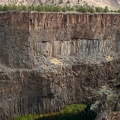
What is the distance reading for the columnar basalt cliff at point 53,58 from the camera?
45.8 meters

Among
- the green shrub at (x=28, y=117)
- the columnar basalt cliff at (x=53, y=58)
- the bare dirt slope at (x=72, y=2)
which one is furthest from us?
the bare dirt slope at (x=72, y=2)

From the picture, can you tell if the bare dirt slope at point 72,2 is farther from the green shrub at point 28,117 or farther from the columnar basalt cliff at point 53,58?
the green shrub at point 28,117

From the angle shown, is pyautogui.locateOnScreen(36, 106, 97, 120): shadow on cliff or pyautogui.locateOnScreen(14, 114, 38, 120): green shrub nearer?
pyautogui.locateOnScreen(36, 106, 97, 120): shadow on cliff

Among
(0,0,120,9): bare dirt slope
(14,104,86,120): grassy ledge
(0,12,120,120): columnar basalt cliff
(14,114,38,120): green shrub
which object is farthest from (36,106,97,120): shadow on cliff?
(0,0,120,9): bare dirt slope

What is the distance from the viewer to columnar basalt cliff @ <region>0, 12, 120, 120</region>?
150 feet

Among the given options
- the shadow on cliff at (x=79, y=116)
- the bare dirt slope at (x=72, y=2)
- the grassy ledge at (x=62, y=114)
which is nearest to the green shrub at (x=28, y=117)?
the grassy ledge at (x=62, y=114)

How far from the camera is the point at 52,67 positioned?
4772 cm

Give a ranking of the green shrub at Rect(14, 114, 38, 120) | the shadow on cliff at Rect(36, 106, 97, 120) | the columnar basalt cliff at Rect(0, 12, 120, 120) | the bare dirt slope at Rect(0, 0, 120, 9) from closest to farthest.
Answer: the shadow on cliff at Rect(36, 106, 97, 120), the green shrub at Rect(14, 114, 38, 120), the columnar basalt cliff at Rect(0, 12, 120, 120), the bare dirt slope at Rect(0, 0, 120, 9)

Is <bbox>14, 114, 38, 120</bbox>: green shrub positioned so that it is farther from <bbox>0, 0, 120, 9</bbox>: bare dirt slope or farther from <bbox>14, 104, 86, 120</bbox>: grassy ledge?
<bbox>0, 0, 120, 9</bbox>: bare dirt slope

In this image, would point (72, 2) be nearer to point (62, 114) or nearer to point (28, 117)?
point (62, 114)

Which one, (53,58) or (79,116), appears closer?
(79,116)

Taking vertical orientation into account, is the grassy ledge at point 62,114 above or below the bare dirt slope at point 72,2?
below

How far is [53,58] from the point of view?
48.2 m

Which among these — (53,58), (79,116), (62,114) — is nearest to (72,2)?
(53,58)
